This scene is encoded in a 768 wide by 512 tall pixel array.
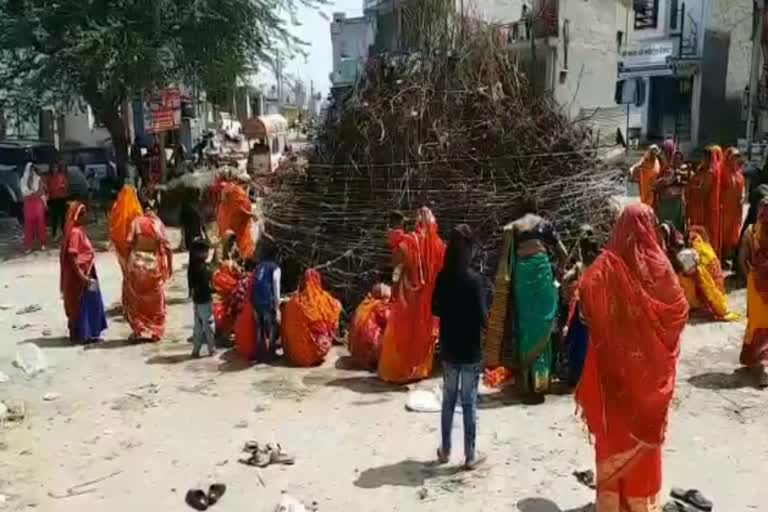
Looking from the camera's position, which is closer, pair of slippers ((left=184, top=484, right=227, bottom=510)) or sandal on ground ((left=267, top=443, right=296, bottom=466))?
pair of slippers ((left=184, top=484, right=227, bottom=510))

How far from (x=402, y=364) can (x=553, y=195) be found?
2.68m

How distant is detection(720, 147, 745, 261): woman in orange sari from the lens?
10.6 metres

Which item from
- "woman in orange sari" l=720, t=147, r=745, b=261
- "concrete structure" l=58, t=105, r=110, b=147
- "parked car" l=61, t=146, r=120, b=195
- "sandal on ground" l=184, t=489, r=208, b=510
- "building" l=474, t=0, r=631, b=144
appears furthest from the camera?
"concrete structure" l=58, t=105, r=110, b=147

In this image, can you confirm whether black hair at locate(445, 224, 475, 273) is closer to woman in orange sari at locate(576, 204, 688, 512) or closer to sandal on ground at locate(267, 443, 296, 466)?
woman in orange sari at locate(576, 204, 688, 512)

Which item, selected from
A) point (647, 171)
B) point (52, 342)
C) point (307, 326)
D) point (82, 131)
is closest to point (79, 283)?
point (52, 342)

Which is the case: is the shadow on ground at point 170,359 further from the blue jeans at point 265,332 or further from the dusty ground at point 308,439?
the blue jeans at point 265,332

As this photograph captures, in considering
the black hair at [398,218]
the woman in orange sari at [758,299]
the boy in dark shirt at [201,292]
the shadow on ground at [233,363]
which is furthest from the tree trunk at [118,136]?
the woman in orange sari at [758,299]

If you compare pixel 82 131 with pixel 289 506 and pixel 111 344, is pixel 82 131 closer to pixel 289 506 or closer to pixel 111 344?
pixel 111 344

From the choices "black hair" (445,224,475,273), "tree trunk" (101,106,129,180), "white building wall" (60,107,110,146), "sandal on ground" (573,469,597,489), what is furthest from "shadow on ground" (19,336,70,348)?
"white building wall" (60,107,110,146)

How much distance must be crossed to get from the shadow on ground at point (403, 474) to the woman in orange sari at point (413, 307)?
5.55ft

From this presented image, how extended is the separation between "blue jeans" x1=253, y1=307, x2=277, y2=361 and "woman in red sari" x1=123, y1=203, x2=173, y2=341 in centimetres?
146

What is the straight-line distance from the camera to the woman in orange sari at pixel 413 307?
6.86 meters

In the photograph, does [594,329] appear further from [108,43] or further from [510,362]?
[108,43]

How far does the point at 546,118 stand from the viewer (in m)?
8.91
